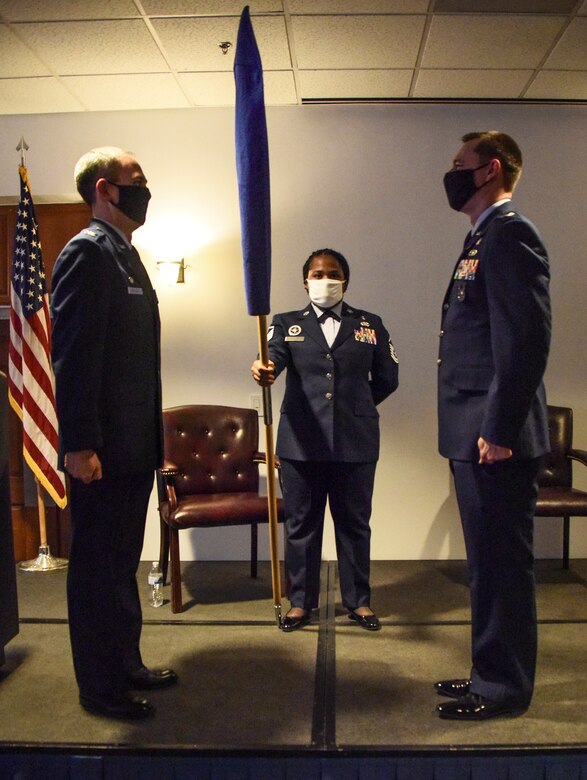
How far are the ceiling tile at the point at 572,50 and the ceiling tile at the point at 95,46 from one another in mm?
1937

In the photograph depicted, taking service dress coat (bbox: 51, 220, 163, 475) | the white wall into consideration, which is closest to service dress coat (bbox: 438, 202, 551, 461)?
service dress coat (bbox: 51, 220, 163, 475)

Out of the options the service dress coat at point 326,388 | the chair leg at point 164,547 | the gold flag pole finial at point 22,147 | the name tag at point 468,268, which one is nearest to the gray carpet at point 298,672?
the chair leg at point 164,547

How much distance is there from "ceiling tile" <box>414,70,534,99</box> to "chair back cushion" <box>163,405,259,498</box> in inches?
79.3

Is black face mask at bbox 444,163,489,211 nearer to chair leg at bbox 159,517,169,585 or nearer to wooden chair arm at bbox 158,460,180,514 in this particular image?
wooden chair arm at bbox 158,460,180,514

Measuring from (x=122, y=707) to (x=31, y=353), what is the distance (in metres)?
2.29

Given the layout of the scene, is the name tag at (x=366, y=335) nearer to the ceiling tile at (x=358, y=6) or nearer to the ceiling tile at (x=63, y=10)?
the ceiling tile at (x=358, y=6)

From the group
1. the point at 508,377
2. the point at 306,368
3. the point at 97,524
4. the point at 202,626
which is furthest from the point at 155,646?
the point at 508,377

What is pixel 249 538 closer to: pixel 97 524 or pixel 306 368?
pixel 306 368

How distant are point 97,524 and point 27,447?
6.58ft

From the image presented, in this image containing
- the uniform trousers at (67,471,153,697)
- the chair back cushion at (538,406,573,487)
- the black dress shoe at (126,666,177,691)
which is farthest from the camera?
the chair back cushion at (538,406,573,487)

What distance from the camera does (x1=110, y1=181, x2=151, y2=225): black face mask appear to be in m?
2.29

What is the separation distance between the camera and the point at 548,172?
4266mm

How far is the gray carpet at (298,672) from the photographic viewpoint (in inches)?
82.2

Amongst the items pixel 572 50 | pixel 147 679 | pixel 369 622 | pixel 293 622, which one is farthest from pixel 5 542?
pixel 572 50
